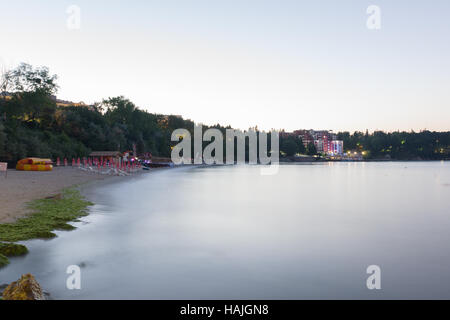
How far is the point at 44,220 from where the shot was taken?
1408cm

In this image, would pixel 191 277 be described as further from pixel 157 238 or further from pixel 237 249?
pixel 157 238

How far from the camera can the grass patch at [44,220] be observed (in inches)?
456

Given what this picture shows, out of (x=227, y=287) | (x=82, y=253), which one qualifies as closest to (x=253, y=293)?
(x=227, y=287)

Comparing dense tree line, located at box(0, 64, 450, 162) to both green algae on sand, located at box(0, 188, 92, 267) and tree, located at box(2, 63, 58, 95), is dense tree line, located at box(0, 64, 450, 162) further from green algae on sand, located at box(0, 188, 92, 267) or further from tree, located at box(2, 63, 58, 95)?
green algae on sand, located at box(0, 188, 92, 267)

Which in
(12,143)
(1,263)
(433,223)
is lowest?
(433,223)

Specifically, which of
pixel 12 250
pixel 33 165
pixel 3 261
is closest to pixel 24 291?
pixel 3 261

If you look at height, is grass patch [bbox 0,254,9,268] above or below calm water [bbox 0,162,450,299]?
above

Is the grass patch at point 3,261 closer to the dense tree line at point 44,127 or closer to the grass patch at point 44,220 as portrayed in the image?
the grass patch at point 44,220

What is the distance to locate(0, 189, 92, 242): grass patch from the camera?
1158cm

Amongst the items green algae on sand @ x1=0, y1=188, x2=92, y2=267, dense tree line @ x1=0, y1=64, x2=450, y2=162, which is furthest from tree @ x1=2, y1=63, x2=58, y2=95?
green algae on sand @ x1=0, y1=188, x2=92, y2=267

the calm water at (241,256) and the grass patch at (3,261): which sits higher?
the grass patch at (3,261)

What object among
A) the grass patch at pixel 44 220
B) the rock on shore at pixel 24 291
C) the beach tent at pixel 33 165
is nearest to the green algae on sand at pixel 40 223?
the grass patch at pixel 44 220

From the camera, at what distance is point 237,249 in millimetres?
12273
